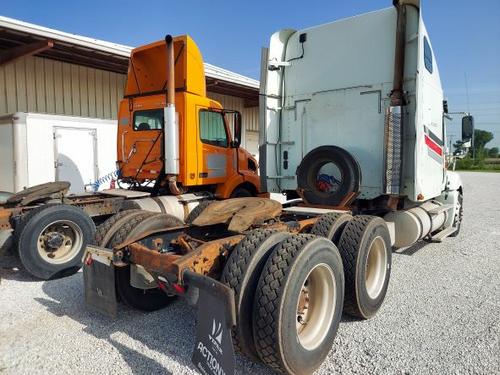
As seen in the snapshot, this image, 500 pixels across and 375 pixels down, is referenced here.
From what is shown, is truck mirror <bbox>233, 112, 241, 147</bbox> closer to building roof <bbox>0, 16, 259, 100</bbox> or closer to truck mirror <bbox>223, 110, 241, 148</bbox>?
truck mirror <bbox>223, 110, 241, 148</bbox>

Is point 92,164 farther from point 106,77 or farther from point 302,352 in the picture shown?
point 302,352

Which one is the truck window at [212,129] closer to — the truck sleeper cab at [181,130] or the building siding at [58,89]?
the truck sleeper cab at [181,130]

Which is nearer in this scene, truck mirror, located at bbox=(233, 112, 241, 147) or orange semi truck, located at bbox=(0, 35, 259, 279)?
orange semi truck, located at bbox=(0, 35, 259, 279)

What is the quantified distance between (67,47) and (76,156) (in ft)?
9.84

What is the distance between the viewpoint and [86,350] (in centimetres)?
326

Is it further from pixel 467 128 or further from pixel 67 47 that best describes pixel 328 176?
pixel 67 47

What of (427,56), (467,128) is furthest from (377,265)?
(467,128)

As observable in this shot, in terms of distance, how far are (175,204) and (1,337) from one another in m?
3.72

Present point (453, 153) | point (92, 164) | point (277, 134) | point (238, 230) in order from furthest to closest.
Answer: point (92, 164)
point (453, 153)
point (277, 134)
point (238, 230)

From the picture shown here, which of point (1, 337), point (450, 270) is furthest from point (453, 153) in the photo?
point (1, 337)

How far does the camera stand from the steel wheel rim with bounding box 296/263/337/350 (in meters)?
3.11

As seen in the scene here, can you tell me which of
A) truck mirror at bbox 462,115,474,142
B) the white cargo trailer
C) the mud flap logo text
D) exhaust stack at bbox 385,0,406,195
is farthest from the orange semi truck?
truck mirror at bbox 462,115,474,142

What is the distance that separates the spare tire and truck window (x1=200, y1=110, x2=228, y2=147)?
242cm

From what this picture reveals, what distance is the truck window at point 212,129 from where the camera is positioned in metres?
7.43
